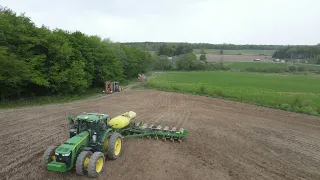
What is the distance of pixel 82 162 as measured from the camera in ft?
26.9

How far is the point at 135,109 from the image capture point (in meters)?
21.0

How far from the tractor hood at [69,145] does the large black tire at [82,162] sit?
378 mm

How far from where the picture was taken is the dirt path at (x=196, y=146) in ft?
31.0

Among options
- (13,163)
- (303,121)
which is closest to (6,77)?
(13,163)

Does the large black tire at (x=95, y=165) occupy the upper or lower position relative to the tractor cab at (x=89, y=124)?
lower

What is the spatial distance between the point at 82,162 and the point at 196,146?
5.93 meters

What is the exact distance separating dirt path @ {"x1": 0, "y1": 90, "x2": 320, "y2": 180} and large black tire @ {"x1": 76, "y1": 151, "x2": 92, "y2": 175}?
463 millimetres

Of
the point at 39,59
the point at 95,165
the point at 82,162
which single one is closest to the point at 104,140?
the point at 95,165

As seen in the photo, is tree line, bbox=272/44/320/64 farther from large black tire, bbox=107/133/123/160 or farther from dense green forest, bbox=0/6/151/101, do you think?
large black tire, bbox=107/133/123/160

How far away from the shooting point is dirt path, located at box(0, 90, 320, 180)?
9461mm

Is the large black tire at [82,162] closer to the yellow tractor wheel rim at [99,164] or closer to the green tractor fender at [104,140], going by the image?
the yellow tractor wheel rim at [99,164]

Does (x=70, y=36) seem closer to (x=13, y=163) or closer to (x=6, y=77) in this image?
(x=6, y=77)

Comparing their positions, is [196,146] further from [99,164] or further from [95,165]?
[95,165]

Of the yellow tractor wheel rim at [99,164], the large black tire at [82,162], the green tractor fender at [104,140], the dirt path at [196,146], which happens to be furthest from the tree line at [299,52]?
the large black tire at [82,162]
